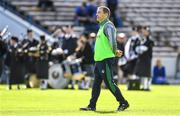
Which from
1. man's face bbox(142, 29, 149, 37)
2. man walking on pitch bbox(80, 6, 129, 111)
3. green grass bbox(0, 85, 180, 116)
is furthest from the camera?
man's face bbox(142, 29, 149, 37)

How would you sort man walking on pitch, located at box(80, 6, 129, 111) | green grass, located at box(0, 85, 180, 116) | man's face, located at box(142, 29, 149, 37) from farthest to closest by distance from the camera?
1. man's face, located at box(142, 29, 149, 37)
2. man walking on pitch, located at box(80, 6, 129, 111)
3. green grass, located at box(0, 85, 180, 116)

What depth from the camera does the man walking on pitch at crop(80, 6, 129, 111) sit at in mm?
18625

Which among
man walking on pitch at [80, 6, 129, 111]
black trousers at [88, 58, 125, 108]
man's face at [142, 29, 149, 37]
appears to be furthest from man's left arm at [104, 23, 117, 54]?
man's face at [142, 29, 149, 37]

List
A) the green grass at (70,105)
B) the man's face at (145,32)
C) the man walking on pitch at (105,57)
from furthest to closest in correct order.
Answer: the man's face at (145,32) → the man walking on pitch at (105,57) → the green grass at (70,105)

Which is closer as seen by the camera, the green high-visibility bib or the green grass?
the green grass

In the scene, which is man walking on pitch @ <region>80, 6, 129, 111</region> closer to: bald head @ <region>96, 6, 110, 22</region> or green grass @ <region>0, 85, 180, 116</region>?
bald head @ <region>96, 6, 110, 22</region>

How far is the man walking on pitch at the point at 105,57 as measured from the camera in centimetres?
1862

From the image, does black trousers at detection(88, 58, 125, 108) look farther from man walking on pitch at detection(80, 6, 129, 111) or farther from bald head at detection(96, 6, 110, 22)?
bald head at detection(96, 6, 110, 22)

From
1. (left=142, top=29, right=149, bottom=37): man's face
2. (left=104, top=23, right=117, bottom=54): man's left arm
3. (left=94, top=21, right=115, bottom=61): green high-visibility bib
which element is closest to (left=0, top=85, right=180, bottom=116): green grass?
(left=94, top=21, right=115, bottom=61): green high-visibility bib

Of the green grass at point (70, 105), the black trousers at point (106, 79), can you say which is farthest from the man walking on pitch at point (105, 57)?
the green grass at point (70, 105)

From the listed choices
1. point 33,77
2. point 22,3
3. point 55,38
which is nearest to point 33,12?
point 22,3

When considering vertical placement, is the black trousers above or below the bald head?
below

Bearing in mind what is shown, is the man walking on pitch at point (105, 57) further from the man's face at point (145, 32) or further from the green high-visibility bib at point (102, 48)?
the man's face at point (145, 32)

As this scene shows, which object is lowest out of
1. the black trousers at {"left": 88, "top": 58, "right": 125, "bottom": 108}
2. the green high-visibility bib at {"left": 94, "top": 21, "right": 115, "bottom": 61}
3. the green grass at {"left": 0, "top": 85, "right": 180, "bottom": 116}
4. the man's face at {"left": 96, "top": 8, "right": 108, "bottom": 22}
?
the green grass at {"left": 0, "top": 85, "right": 180, "bottom": 116}
